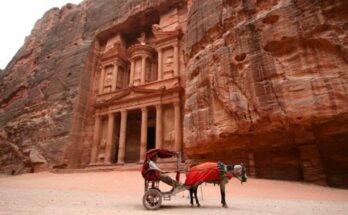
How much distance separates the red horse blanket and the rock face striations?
4779mm

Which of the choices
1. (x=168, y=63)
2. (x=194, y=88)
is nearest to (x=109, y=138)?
(x=168, y=63)

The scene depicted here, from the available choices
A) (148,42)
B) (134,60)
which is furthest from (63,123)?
(148,42)

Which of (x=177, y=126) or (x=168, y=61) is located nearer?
(x=177, y=126)

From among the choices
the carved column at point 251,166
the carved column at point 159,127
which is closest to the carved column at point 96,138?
the carved column at point 159,127

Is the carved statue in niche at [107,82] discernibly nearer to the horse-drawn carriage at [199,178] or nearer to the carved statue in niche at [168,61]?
the carved statue in niche at [168,61]

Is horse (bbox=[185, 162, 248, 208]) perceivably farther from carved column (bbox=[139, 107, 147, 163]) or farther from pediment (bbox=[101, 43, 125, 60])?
pediment (bbox=[101, 43, 125, 60])

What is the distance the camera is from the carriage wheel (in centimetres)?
538

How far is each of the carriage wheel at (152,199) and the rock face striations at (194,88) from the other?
19.7 feet

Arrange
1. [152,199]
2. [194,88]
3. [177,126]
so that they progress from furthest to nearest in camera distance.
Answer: [177,126]
[194,88]
[152,199]

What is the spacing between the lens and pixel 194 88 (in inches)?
528

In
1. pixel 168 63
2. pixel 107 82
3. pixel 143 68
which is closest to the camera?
pixel 168 63

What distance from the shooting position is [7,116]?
2634 cm

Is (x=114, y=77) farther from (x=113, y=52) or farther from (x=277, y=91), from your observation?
(x=277, y=91)

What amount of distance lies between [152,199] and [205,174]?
4.59 feet
